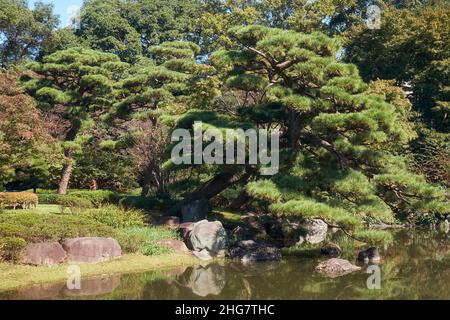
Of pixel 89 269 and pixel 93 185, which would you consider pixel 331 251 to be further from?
pixel 93 185

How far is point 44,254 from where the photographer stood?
915 cm

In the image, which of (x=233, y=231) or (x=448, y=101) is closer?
(x=233, y=231)

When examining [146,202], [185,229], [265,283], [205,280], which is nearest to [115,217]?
[185,229]

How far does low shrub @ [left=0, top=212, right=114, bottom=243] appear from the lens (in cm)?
930

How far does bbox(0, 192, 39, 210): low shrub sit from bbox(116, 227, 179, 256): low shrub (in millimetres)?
4358

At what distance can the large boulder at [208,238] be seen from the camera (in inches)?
430

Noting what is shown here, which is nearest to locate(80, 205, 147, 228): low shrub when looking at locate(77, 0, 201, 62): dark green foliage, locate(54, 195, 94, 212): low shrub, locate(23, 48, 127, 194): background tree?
locate(54, 195, 94, 212): low shrub

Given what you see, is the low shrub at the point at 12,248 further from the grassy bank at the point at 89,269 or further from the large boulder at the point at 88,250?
the large boulder at the point at 88,250

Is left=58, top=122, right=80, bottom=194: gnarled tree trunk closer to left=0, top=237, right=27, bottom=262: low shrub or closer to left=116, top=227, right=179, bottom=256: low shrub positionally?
left=116, top=227, right=179, bottom=256: low shrub

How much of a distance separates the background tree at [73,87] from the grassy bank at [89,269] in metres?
8.20
